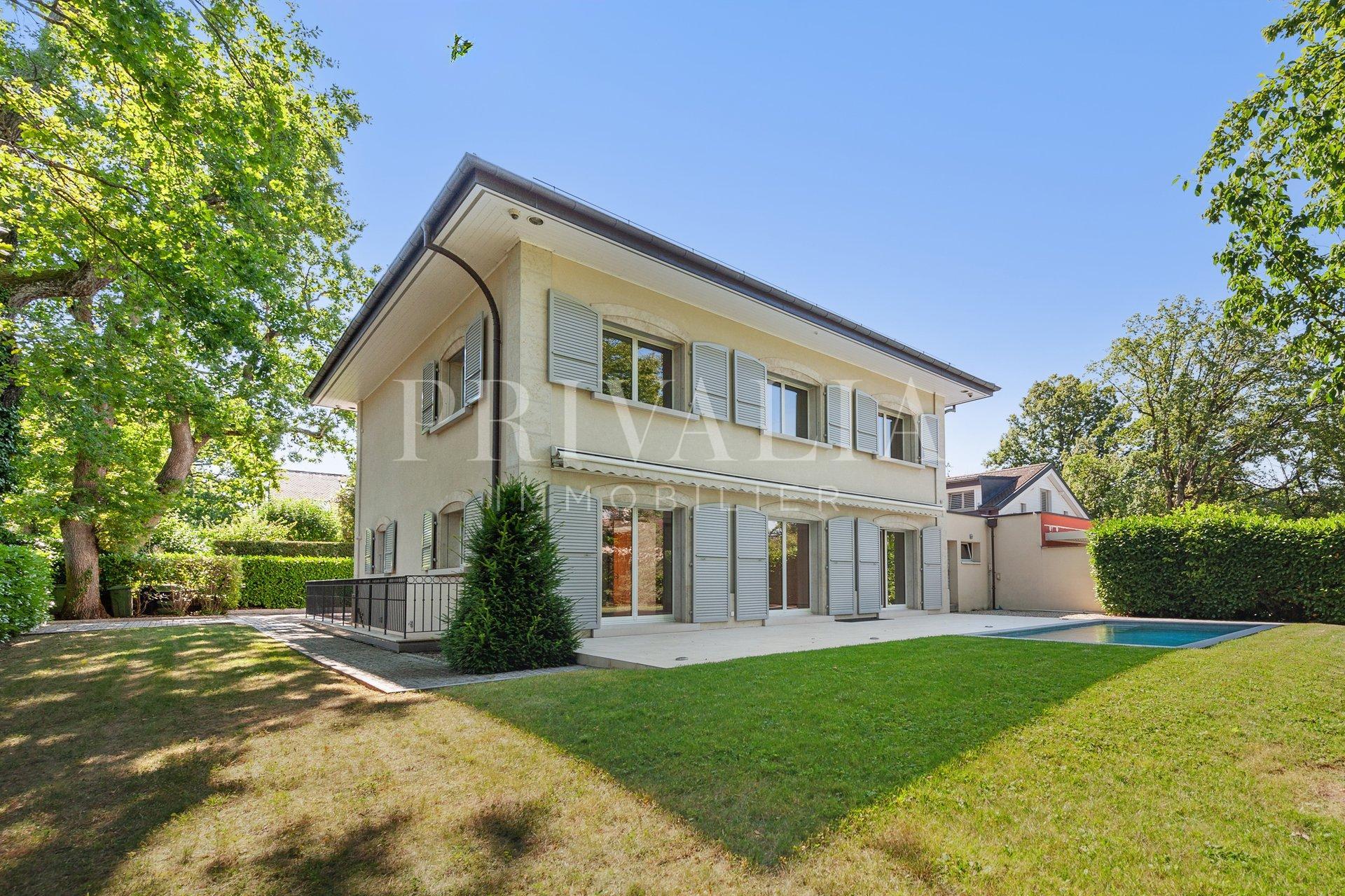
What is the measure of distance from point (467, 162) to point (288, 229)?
1025 centimetres

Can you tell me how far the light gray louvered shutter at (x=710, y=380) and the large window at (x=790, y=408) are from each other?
1.71m

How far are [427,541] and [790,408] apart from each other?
8382 mm

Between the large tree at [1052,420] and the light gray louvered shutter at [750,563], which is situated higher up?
the large tree at [1052,420]

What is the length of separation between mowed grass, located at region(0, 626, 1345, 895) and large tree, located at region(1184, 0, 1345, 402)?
14.7ft

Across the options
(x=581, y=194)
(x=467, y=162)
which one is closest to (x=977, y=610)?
(x=581, y=194)

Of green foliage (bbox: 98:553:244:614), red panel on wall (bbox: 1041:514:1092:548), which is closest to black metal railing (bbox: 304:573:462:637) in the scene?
green foliage (bbox: 98:553:244:614)

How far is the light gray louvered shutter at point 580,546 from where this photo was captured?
→ 10523 mm

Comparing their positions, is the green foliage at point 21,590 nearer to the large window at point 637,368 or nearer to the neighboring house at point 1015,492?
the large window at point 637,368

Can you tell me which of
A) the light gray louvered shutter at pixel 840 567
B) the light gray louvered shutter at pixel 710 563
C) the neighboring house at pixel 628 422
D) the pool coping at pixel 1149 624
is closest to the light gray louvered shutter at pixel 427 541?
the neighboring house at pixel 628 422

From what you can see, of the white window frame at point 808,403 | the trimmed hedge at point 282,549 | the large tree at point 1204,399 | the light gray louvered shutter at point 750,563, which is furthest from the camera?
the large tree at point 1204,399

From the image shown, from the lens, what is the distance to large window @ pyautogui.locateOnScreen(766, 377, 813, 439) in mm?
15148

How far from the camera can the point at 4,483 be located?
13.9 m

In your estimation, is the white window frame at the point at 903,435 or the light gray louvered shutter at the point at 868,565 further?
the white window frame at the point at 903,435

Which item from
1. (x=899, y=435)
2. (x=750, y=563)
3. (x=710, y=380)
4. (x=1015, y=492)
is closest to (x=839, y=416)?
(x=899, y=435)
